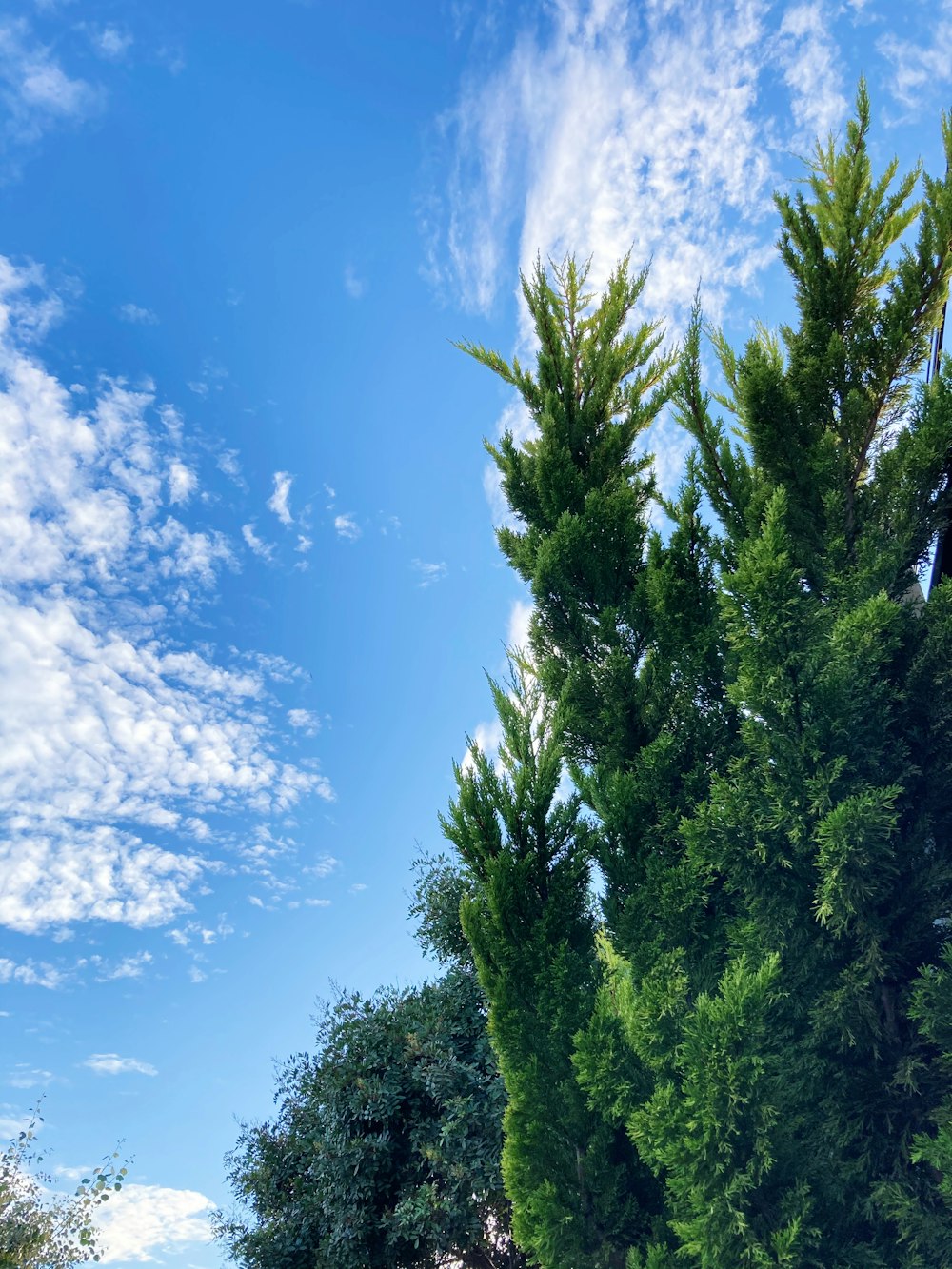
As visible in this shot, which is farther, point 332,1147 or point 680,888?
point 332,1147

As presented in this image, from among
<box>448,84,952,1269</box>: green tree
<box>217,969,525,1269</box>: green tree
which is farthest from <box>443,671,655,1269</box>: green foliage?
<box>217,969,525,1269</box>: green tree

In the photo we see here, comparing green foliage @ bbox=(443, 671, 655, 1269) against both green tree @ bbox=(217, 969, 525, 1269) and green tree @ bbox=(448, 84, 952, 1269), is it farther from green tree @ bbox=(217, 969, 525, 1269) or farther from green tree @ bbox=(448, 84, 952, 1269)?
green tree @ bbox=(217, 969, 525, 1269)

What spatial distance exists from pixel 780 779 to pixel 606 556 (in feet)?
9.73

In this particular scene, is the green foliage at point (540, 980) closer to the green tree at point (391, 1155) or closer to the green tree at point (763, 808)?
the green tree at point (763, 808)

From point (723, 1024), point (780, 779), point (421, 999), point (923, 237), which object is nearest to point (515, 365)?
point (923, 237)

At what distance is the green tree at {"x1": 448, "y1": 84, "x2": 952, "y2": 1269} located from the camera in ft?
17.0

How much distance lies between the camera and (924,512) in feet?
22.4

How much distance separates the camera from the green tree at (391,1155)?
991cm

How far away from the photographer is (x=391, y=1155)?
1067 cm

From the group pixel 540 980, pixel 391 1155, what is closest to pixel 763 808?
pixel 540 980

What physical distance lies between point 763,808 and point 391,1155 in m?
7.90

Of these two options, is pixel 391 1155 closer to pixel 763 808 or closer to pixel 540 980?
pixel 540 980

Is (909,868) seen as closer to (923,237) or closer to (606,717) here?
(606,717)

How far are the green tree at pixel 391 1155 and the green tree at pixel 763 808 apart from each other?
333 centimetres
